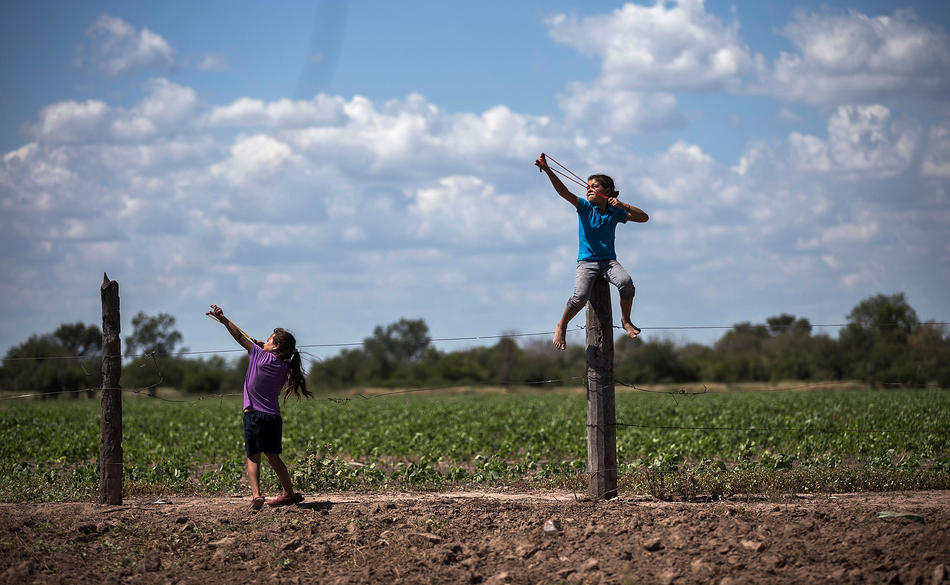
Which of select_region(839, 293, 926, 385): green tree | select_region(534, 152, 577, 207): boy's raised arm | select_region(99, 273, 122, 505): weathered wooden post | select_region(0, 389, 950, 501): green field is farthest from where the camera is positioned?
select_region(839, 293, 926, 385): green tree

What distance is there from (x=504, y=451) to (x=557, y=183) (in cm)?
918

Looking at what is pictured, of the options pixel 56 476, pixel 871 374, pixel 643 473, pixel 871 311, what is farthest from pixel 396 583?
pixel 871 311

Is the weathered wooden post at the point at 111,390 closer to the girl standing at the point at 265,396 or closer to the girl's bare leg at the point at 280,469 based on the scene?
the girl standing at the point at 265,396

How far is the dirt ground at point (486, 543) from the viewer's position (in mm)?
6859

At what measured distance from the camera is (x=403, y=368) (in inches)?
3024

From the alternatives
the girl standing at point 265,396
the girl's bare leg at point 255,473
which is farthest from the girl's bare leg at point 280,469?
the girl's bare leg at point 255,473

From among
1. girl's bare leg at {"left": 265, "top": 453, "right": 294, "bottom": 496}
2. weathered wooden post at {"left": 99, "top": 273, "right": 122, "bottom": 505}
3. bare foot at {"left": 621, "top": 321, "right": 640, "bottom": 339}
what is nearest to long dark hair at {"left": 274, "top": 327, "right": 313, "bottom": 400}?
girl's bare leg at {"left": 265, "top": 453, "right": 294, "bottom": 496}

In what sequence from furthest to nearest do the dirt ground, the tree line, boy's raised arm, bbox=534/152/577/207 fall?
1. the tree line
2. boy's raised arm, bbox=534/152/577/207
3. the dirt ground

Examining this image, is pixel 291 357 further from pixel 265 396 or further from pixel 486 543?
pixel 486 543

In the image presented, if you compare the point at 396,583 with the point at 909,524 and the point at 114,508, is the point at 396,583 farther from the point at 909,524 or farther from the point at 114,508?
the point at 909,524

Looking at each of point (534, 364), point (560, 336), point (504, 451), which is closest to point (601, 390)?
point (560, 336)

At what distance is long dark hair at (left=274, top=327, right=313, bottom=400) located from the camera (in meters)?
8.98

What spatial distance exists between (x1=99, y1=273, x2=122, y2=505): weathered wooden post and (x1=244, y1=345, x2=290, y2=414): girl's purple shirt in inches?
64.7

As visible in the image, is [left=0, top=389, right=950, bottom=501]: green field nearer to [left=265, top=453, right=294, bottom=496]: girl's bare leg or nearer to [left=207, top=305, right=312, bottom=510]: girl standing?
[left=265, top=453, right=294, bottom=496]: girl's bare leg
